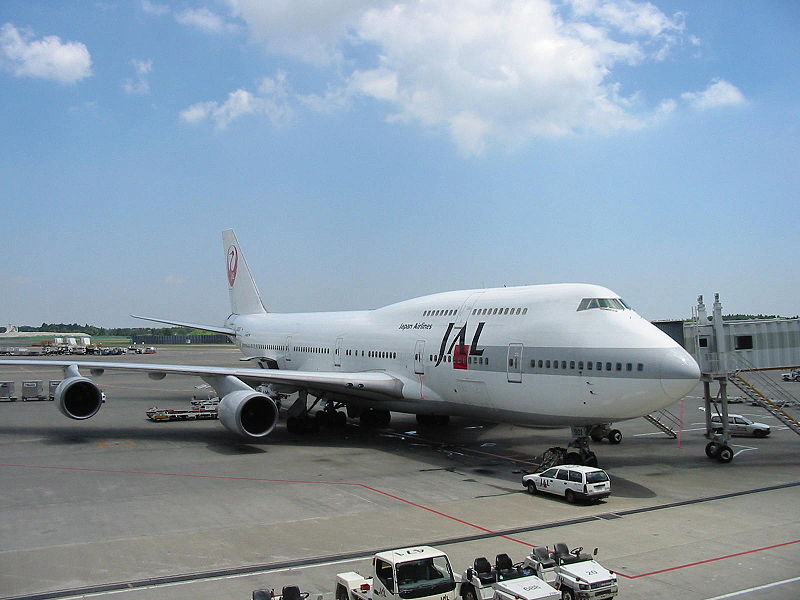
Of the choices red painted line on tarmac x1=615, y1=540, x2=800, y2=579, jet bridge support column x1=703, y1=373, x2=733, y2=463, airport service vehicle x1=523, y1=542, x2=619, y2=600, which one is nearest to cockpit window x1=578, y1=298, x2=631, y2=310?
jet bridge support column x1=703, y1=373, x2=733, y2=463

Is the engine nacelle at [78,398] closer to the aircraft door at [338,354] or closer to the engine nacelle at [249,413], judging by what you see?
the engine nacelle at [249,413]

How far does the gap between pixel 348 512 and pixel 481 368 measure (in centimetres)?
748

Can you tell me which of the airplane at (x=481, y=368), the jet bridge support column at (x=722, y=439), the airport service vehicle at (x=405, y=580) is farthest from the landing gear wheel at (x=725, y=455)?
the airport service vehicle at (x=405, y=580)

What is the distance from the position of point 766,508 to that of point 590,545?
5.76 m

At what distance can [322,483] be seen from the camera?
755 inches

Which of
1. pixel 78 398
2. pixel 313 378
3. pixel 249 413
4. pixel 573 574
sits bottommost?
pixel 573 574

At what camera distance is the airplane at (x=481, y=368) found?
60.3 feet

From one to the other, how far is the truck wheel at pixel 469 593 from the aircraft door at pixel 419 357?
14.9m

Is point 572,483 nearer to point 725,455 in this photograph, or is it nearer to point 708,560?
point 708,560

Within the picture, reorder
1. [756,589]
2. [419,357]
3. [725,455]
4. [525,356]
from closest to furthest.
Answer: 1. [756,589]
2. [525,356]
3. [725,455]
4. [419,357]

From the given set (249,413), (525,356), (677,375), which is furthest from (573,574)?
(249,413)

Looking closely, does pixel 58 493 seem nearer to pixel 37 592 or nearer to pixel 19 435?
pixel 37 592

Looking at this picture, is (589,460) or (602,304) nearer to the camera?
(589,460)

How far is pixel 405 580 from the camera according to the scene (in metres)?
9.66
